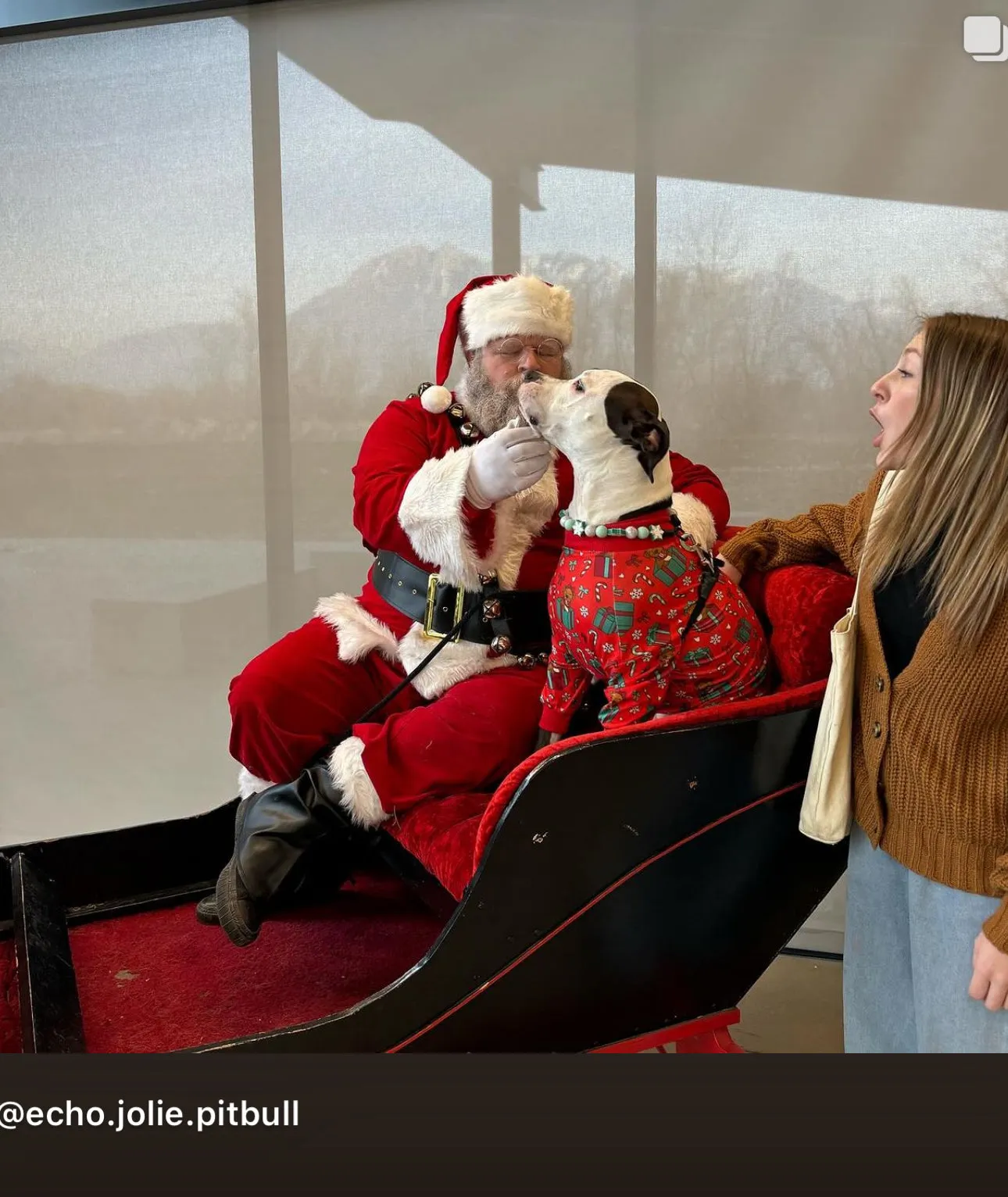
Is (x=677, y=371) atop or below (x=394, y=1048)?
atop

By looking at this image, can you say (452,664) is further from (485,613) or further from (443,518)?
(443,518)

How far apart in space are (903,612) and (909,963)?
0.48 metres

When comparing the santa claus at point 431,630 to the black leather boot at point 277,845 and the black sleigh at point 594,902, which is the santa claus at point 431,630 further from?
the black sleigh at point 594,902

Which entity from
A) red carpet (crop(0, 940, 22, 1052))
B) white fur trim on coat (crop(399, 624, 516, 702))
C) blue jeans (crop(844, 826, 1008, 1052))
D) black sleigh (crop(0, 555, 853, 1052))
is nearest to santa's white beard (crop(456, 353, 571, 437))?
white fur trim on coat (crop(399, 624, 516, 702))

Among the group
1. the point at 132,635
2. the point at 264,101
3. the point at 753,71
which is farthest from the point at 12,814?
the point at 753,71

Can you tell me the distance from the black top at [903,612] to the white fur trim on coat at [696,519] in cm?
44

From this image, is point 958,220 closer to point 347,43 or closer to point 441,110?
point 441,110

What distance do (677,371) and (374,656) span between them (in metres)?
1.11

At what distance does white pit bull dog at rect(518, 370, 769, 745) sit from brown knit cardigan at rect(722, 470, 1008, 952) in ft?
0.71

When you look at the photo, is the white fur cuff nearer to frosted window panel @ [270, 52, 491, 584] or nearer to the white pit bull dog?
the white pit bull dog

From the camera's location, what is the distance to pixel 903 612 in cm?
139

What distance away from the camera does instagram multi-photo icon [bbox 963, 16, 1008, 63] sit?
228 centimetres

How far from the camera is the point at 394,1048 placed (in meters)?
1.48

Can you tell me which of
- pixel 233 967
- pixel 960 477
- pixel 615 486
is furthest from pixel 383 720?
pixel 960 477
